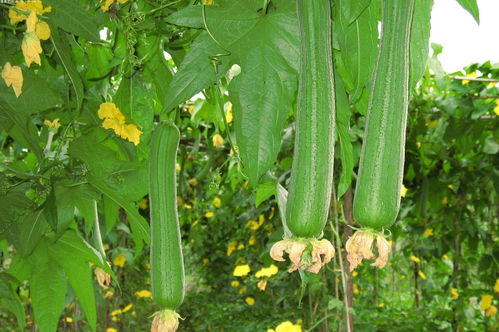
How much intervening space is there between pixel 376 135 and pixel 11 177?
0.92 m

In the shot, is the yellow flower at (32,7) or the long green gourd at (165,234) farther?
the yellow flower at (32,7)

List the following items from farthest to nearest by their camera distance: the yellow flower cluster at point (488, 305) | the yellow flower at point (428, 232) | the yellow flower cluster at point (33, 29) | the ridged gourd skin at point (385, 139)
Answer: the yellow flower at point (428, 232)
the yellow flower cluster at point (488, 305)
the yellow flower cluster at point (33, 29)
the ridged gourd skin at point (385, 139)

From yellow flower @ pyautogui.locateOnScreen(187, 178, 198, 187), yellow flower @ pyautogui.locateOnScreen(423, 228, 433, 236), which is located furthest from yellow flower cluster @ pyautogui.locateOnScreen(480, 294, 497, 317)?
yellow flower @ pyautogui.locateOnScreen(187, 178, 198, 187)

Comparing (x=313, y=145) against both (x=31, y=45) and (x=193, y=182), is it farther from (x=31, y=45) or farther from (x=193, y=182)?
(x=193, y=182)

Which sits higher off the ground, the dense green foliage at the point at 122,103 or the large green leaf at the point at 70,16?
the large green leaf at the point at 70,16

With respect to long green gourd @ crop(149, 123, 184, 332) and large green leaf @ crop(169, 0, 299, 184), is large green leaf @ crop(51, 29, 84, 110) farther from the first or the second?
large green leaf @ crop(169, 0, 299, 184)

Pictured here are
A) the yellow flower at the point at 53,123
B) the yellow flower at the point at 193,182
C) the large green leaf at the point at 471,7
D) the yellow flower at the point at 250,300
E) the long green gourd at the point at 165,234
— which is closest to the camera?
the large green leaf at the point at 471,7

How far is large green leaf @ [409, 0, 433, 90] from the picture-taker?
28.6 inches

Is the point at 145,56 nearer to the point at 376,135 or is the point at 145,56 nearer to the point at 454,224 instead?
the point at 376,135

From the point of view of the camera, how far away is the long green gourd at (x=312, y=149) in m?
0.59

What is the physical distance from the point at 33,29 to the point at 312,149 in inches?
25.2

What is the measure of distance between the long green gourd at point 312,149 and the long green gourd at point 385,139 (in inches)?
1.5

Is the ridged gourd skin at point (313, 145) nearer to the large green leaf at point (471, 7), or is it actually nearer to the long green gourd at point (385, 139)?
the long green gourd at point (385, 139)

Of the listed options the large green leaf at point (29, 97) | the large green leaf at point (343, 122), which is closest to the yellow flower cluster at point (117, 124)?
the large green leaf at point (29, 97)
